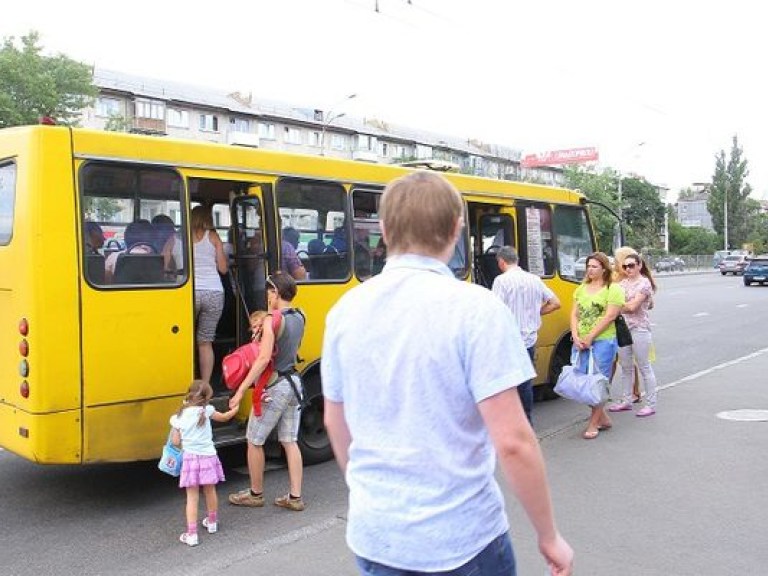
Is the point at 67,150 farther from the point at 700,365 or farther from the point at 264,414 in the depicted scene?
the point at 700,365

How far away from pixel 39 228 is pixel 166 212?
103 cm

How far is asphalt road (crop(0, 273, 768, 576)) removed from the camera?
4.47 metres

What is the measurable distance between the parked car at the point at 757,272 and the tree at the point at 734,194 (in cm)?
6133

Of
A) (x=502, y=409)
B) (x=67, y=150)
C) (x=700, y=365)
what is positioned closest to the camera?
(x=502, y=409)

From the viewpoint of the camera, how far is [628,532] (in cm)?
484

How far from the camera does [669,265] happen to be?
2908 inches

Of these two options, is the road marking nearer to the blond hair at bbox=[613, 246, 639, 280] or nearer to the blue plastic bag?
the blond hair at bbox=[613, 246, 639, 280]

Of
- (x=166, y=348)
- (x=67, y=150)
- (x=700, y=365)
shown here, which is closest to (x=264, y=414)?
(x=166, y=348)

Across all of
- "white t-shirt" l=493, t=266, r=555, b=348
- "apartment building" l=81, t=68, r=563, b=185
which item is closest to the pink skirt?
"white t-shirt" l=493, t=266, r=555, b=348

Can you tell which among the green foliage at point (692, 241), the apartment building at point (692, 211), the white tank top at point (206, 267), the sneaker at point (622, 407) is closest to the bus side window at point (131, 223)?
the white tank top at point (206, 267)

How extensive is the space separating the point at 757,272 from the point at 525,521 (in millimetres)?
39019

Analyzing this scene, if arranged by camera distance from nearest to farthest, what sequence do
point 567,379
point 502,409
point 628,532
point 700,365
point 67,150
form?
point 502,409 → point 628,532 → point 67,150 → point 567,379 → point 700,365

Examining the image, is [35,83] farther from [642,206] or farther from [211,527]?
[642,206]

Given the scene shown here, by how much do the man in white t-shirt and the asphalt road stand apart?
2422 mm
